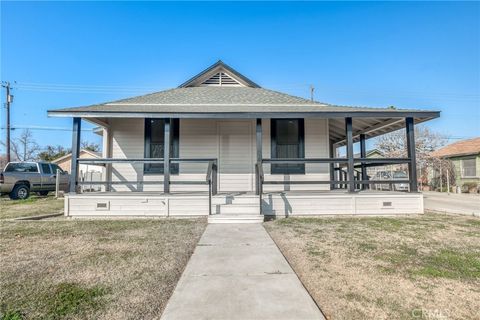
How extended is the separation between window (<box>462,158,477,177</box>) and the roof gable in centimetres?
1830

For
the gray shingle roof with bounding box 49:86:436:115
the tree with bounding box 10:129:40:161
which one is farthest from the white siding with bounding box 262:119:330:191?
the tree with bounding box 10:129:40:161

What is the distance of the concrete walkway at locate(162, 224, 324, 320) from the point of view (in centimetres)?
222

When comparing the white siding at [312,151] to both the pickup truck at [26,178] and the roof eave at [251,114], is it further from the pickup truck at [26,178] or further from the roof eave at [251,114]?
the pickup truck at [26,178]

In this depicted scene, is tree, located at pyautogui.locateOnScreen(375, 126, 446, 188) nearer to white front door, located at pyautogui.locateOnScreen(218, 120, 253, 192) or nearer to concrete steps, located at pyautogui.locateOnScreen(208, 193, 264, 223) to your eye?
white front door, located at pyautogui.locateOnScreen(218, 120, 253, 192)

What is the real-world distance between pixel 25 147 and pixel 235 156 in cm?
4972

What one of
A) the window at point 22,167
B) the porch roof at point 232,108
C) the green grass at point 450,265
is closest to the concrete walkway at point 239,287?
the green grass at point 450,265

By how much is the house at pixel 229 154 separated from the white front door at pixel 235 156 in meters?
0.03

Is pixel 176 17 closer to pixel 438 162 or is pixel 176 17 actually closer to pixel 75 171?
pixel 75 171

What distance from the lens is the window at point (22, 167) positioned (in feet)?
40.1

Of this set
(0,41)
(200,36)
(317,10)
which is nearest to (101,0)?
(0,41)

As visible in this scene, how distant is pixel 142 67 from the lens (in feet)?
60.8

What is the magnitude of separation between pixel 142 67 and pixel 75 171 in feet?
44.2

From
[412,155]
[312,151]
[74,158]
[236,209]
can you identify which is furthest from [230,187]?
[412,155]

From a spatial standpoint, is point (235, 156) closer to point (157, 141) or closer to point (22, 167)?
point (157, 141)
